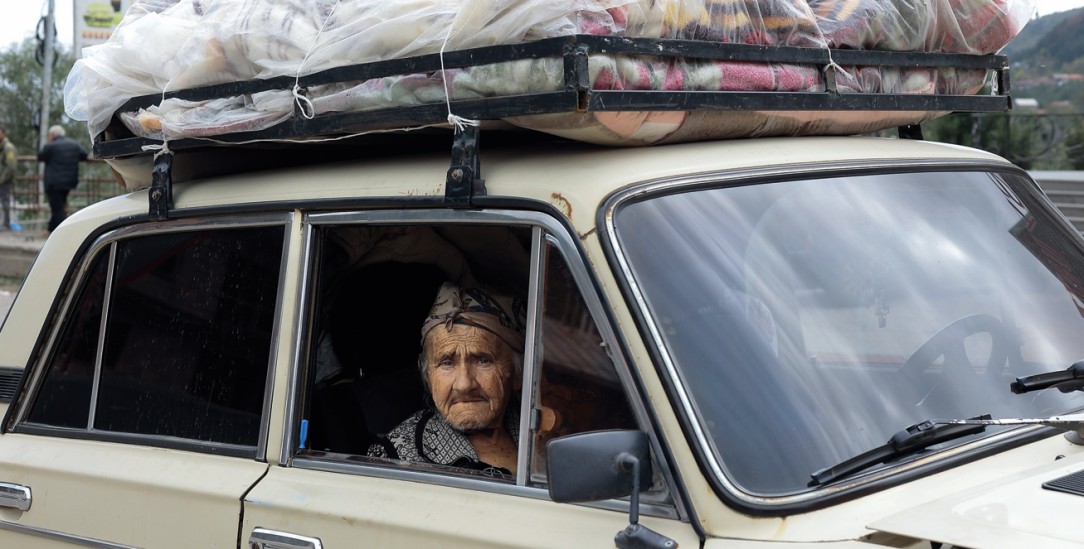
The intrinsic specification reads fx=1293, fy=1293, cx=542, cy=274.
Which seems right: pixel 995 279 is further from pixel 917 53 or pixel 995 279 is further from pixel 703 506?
pixel 703 506

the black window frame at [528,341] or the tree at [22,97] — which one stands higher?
the tree at [22,97]

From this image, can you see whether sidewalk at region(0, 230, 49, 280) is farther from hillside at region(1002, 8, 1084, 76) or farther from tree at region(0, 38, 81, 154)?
hillside at region(1002, 8, 1084, 76)

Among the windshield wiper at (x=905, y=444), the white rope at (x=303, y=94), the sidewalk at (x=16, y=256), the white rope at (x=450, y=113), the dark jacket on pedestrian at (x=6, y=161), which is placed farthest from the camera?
the dark jacket on pedestrian at (x=6, y=161)

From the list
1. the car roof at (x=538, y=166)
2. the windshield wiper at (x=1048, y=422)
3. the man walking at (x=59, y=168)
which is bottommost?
the windshield wiper at (x=1048, y=422)

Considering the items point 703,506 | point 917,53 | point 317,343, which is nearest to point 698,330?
point 703,506

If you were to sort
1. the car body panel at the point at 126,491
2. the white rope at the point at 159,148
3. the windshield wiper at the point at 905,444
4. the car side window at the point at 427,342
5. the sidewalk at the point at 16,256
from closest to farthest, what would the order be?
the windshield wiper at the point at 905,444 < the car side window at the point at 427,342 < the car body panel at the point at 126,491 < the white rope at the point at 159,148 < the sidewalk at the point at 16,256

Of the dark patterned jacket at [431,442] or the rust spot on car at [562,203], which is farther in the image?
the dark patterned jacket at [431,442]

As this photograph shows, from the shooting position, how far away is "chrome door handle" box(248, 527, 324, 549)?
101 inches

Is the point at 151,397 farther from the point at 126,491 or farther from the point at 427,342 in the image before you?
the point at 427,342

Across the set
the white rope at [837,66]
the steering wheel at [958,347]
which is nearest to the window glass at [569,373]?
the steering wheel at [958,347]

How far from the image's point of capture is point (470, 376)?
294cm

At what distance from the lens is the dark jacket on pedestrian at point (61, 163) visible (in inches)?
627

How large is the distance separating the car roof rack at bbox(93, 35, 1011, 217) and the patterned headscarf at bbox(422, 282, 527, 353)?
485mm

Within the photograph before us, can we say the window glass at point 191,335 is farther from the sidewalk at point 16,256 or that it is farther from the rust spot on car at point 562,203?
the sidewalk at point 16,256
